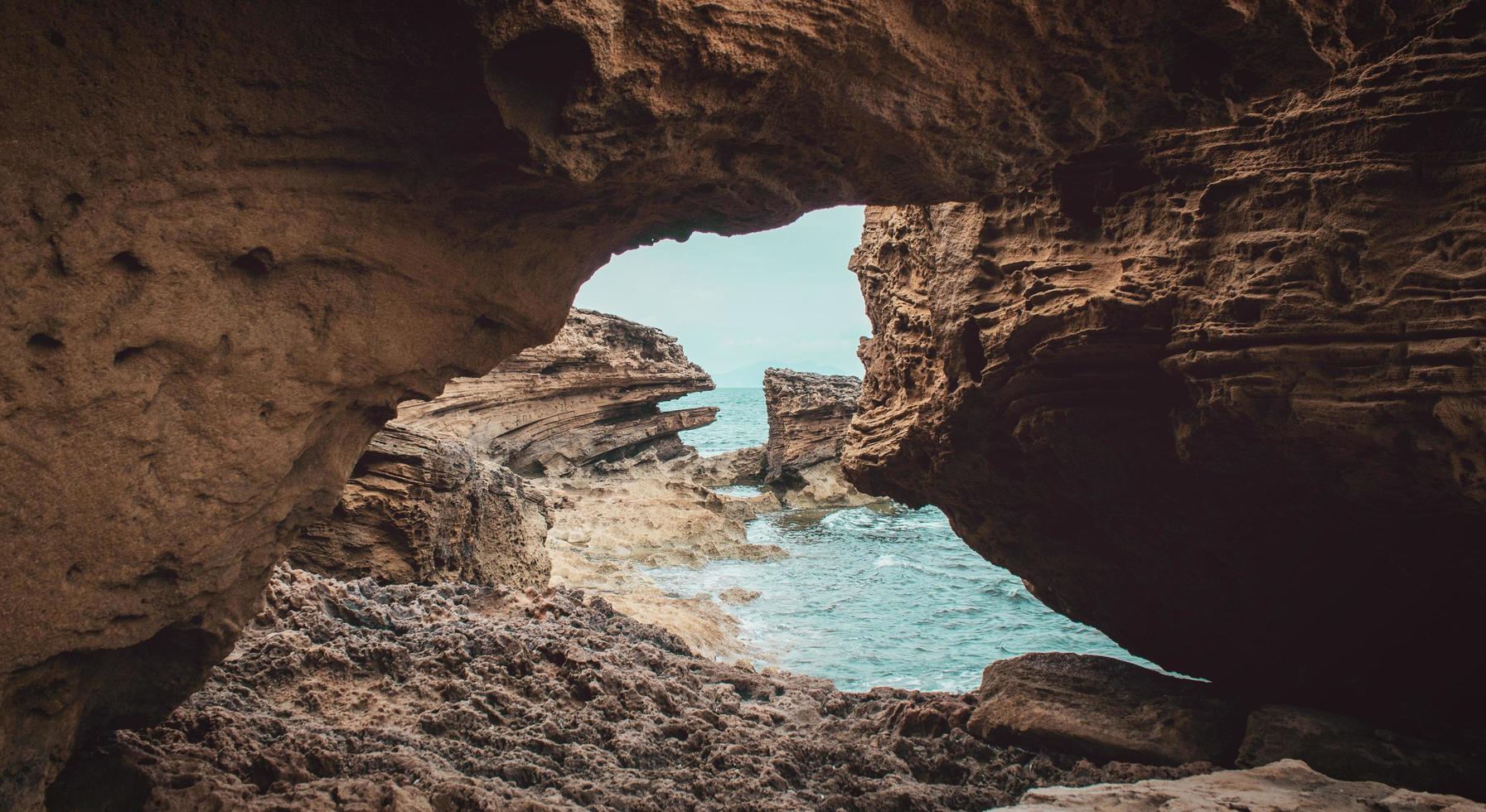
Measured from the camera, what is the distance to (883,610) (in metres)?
14.4

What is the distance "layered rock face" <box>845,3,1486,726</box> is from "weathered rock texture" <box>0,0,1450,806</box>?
45.7 inches

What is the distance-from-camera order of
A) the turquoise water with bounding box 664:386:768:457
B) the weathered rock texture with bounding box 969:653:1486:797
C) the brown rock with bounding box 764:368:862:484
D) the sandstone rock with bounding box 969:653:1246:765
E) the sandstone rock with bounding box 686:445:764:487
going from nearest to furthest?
the weathered rock texture with bounding box 969:653:1486:797, the sandstone rock with bounding box 969:653:1246:765, the brown rock with bounding box 764:368:862:484, the sandstone rock with bounding box 686:445:764:487, the turquoise water with bounding box 664:386:768:457

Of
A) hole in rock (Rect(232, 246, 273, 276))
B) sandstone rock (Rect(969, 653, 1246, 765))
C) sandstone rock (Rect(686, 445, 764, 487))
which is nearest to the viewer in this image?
hole in rock (Rect(232, 246, 273, 276))

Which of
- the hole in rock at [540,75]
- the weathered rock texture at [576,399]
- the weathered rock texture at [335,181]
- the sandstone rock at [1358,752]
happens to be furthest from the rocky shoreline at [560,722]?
the weathered rock texture at [576,399]

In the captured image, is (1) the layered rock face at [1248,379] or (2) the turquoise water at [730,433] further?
(2) the turquoise water at [730,433]

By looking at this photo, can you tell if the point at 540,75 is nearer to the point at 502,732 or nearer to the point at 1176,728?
the point at 502,732

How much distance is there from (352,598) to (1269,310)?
6206mm

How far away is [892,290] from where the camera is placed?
7043mm

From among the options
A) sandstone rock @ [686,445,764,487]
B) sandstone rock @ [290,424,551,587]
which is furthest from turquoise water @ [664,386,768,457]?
sandstone rock @ [290,424,551,587]

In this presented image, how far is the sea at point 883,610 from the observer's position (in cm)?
1142

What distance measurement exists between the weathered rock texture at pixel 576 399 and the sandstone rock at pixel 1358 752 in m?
11.9

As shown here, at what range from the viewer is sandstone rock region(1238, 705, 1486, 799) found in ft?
16.4

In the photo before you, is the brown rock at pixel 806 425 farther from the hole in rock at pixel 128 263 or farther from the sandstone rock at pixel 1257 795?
the hole in rock at pixel 128 263

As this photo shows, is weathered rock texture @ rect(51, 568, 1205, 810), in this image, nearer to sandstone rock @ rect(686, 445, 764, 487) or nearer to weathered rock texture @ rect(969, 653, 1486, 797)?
weathered rock texture @ rect(969, 653, 1486, 797)
